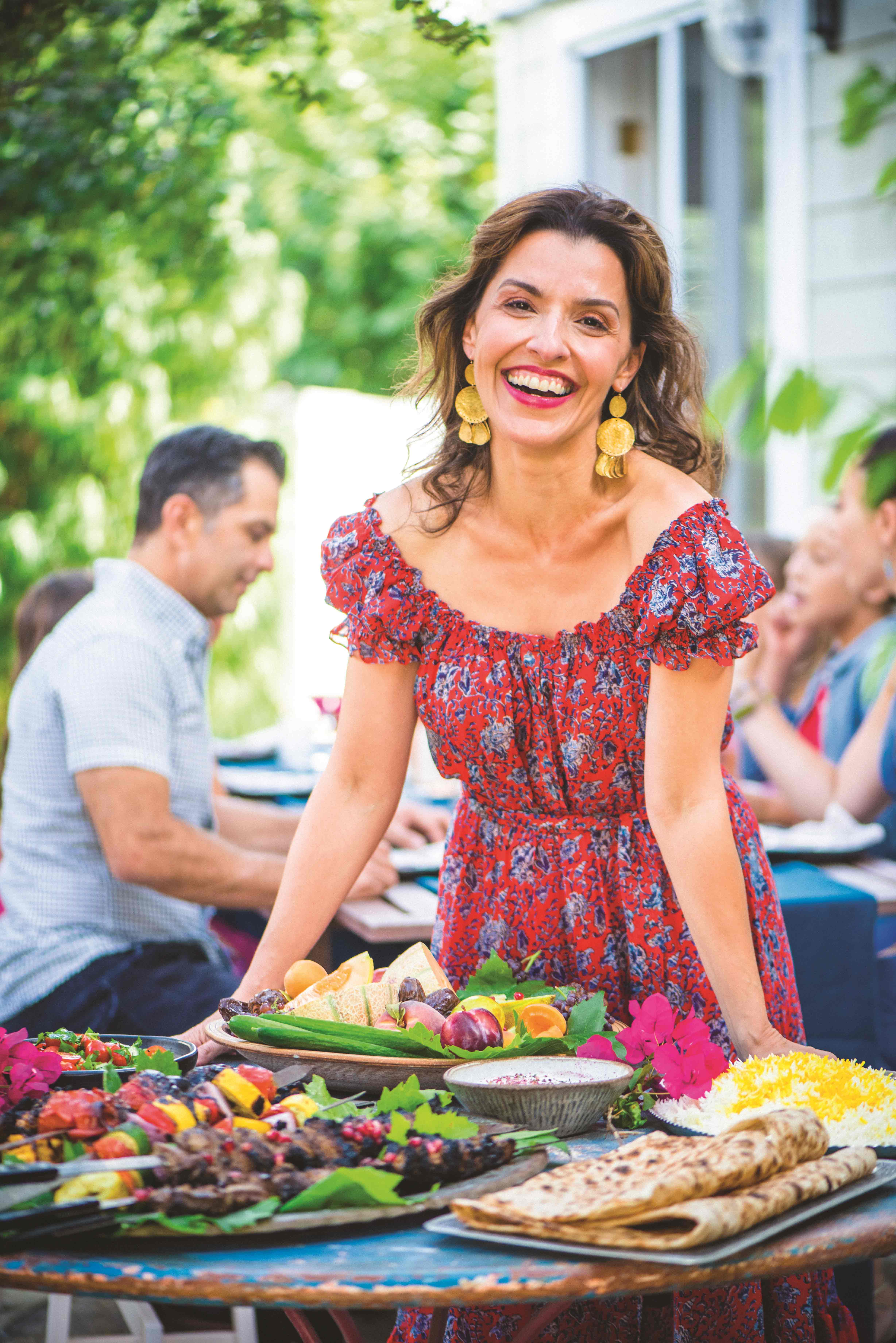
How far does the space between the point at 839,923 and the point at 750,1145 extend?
183 centimetres

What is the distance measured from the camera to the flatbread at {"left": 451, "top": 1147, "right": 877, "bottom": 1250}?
1.16 m

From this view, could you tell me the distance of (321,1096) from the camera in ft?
4.98

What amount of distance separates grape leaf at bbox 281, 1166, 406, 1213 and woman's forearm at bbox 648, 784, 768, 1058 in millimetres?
711

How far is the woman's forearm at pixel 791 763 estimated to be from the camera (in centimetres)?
421

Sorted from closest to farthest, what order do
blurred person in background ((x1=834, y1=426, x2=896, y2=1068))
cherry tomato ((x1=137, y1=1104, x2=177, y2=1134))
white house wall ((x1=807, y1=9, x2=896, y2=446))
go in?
cherry tomato ((x1=137, y1=1104, x2=177, y2=1134)) → blurred person in background ((x1=834, y1=426, x2=896, y2=1068)) → white house wall ((x1=807, y1=9, x2=896, y2=446))

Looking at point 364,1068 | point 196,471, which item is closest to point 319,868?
point 364,1068

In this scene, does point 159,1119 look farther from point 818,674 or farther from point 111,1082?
point 818,674

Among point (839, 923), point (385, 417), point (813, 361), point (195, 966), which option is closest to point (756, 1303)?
point (839, 923)

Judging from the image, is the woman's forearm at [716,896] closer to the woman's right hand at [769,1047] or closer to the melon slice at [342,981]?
the woman's right hand at [769,1047]

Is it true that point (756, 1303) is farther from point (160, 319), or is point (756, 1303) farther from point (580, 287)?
point (160, 319)

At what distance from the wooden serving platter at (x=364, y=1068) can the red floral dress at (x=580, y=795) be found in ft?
1.55

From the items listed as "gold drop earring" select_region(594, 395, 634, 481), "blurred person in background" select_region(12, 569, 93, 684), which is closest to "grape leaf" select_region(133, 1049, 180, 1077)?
"gold drop earring" select_region(594, 395, 634, 481)

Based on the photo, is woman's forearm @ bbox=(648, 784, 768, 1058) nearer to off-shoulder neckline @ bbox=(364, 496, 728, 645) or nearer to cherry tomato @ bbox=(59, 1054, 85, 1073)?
off-shoulder neckline @ bbox=(364, 496, 728, 645)

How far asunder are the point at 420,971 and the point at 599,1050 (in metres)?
0.29
